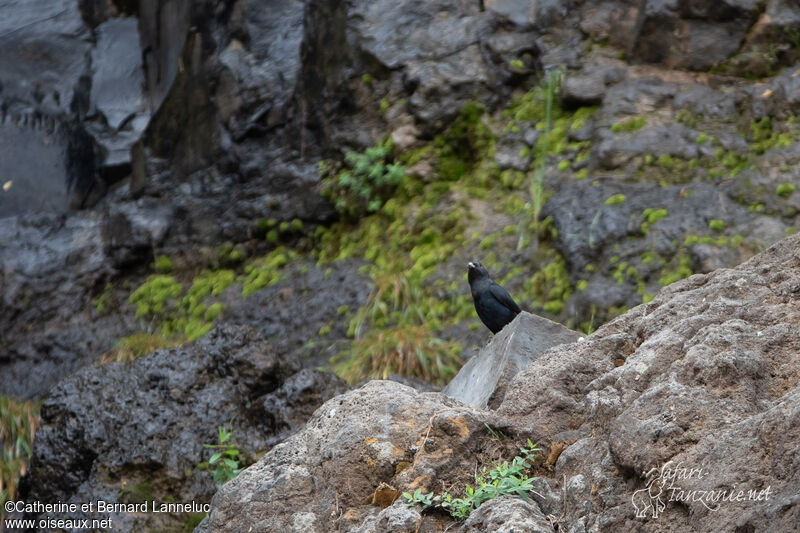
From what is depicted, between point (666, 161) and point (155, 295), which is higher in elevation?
point (666, 161)

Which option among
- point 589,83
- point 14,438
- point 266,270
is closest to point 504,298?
point 589,83

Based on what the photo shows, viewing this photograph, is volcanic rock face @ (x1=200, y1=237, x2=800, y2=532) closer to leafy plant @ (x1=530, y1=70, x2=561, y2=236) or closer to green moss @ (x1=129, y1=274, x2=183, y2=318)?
leafy plant @ (x1=530, y1=70, x2=561, y2=236)

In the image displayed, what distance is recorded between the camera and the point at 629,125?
721 cm

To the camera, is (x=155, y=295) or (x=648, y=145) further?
(x=155, y=295)

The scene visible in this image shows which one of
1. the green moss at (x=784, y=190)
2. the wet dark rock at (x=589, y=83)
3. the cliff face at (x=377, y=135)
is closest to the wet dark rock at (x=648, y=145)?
the cliff face at (x=377, y=135)

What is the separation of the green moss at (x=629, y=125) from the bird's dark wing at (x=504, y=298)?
2.11 m

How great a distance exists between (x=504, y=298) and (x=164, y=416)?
2.25 metres

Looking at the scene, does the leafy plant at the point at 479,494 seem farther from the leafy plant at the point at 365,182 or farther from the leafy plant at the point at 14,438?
the leafy plant at the point at 365,182

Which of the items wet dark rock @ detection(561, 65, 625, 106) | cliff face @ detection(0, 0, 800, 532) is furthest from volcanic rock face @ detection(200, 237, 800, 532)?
wet dark rock @ detection(561, 65, 625, 106)

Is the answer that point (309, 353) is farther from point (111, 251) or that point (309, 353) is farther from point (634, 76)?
point (634, 76)

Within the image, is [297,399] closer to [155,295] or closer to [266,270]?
[266,270]

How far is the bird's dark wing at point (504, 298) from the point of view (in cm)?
580

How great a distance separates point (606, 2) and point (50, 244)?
5925mm

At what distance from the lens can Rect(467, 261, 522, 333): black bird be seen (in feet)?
19.1
